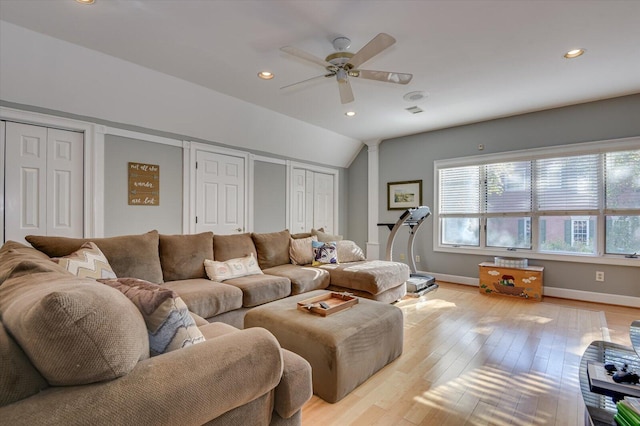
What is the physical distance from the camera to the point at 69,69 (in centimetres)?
276

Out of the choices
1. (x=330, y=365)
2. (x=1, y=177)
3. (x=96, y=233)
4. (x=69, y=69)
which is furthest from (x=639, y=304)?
(x=1, y=177)

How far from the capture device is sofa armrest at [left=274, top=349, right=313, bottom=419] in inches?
47.7

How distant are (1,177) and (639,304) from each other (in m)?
6.99

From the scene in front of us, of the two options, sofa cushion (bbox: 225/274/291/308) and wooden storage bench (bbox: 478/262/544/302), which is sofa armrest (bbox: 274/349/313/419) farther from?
wooden storage bench (bbox: 478/262/544/302)

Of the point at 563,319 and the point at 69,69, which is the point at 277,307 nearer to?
the point at 69,69

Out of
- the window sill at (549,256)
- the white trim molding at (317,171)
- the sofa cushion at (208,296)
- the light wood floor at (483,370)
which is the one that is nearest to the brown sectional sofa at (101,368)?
the light wood floor at (483,370)

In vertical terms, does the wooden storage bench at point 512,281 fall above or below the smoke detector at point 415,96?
below

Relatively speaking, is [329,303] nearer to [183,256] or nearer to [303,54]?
[183,256]

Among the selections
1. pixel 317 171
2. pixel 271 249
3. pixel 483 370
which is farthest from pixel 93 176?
pixel 483 370

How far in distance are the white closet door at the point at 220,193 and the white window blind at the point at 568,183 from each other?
14.3 feet

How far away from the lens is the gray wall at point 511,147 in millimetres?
3777

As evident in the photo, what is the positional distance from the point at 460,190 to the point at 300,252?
294 centimetres

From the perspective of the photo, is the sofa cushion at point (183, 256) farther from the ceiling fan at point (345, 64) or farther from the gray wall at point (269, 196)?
the ceiling fan at point (345, 64)

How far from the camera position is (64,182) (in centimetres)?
312
